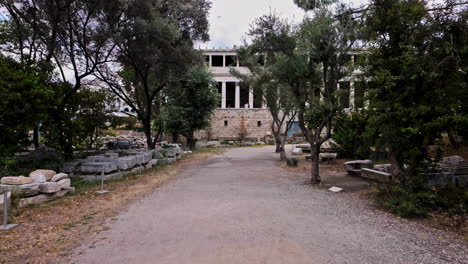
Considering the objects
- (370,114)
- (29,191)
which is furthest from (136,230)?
(370,114)

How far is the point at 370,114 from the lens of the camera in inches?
250

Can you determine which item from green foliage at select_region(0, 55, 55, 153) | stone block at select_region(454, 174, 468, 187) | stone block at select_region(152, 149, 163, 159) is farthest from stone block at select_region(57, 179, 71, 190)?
stone block at select_region(454, 174, 468, 187)

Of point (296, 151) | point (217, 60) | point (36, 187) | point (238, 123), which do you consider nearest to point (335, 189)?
point (36, 187)

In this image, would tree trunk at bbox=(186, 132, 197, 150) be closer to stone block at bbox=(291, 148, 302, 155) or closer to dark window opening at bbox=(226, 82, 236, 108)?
stone block at bbox=(291, 148, 302, 155)

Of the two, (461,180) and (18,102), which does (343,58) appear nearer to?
(461,180)

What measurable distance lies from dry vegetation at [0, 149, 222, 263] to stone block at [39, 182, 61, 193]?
0.95 feet

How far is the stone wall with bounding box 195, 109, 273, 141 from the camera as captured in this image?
3406 cm

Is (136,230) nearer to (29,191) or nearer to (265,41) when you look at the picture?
(29,191)

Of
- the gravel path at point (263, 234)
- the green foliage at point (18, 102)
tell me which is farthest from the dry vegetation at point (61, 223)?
the green foliage at point (18, 102)

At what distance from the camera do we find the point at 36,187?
6.18m

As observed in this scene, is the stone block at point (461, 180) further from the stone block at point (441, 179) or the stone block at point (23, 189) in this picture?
the stone block at point (23, 189)

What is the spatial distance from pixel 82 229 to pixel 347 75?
7435 mm

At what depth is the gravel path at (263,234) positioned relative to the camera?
352 centimetres

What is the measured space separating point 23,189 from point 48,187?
522 mm
